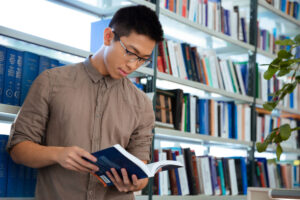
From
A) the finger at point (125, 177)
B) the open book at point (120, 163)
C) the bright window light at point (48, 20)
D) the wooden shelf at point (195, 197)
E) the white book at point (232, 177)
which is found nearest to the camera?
the open book at point (120, 163)

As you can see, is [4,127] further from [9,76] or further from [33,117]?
[33,117]

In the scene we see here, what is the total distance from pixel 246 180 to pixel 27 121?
7.13 ft

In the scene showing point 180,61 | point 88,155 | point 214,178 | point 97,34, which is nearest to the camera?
point 88,155

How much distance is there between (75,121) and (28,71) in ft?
1.28

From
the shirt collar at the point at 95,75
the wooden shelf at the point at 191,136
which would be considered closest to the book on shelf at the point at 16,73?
the shirt collar at the point at 95,75

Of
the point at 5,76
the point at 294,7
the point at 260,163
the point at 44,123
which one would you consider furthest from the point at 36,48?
the point at 294,7

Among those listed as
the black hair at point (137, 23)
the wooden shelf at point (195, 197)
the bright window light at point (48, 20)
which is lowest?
the wooden shelf at point (195, 197)

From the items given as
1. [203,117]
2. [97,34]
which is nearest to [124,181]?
[97,34]

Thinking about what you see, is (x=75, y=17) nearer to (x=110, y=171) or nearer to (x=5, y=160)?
(x=5, y=160)

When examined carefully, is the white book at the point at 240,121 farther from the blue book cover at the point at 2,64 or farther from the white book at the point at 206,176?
the blue book cover at the point at 2,64

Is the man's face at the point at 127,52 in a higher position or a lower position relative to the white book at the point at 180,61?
lower

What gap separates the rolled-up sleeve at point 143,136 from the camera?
182cm

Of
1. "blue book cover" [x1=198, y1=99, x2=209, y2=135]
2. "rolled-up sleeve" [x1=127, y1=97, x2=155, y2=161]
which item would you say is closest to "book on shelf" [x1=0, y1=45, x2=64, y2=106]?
"rolled-up sleeve" [x1=127, y1=97, x2=155, y2=161]

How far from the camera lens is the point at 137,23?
1.70 m
